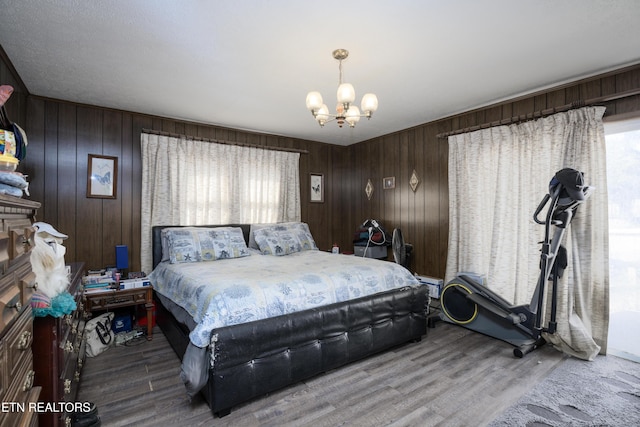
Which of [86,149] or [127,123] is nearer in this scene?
[86,149]

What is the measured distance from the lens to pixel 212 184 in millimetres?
4344

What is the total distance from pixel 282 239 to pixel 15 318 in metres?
3.18

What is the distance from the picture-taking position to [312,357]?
2375mm

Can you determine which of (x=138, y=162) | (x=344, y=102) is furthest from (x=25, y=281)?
(x=138, y=162)

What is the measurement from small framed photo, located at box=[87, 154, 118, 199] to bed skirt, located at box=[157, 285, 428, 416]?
1.69 metres

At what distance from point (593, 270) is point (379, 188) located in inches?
116

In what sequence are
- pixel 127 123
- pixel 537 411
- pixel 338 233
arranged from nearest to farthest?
pixel 537 411, pixel 127 123, pixel 338 233

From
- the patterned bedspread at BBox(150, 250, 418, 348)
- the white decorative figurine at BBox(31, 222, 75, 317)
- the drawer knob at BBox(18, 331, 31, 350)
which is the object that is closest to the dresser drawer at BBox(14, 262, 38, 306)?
the drawer knob at BBox(18, 331, 31, 350)

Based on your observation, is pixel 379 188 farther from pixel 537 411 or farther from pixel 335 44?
pixel 537 411

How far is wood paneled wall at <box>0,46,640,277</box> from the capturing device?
127 inches

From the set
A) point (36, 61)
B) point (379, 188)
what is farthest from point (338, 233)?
point (36, 61)

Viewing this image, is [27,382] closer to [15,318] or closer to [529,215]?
[15,318]

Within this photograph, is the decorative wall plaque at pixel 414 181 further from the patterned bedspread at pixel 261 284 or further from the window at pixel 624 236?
the window at pixel 624 236

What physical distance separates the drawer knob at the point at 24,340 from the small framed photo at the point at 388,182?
4.49 meters
